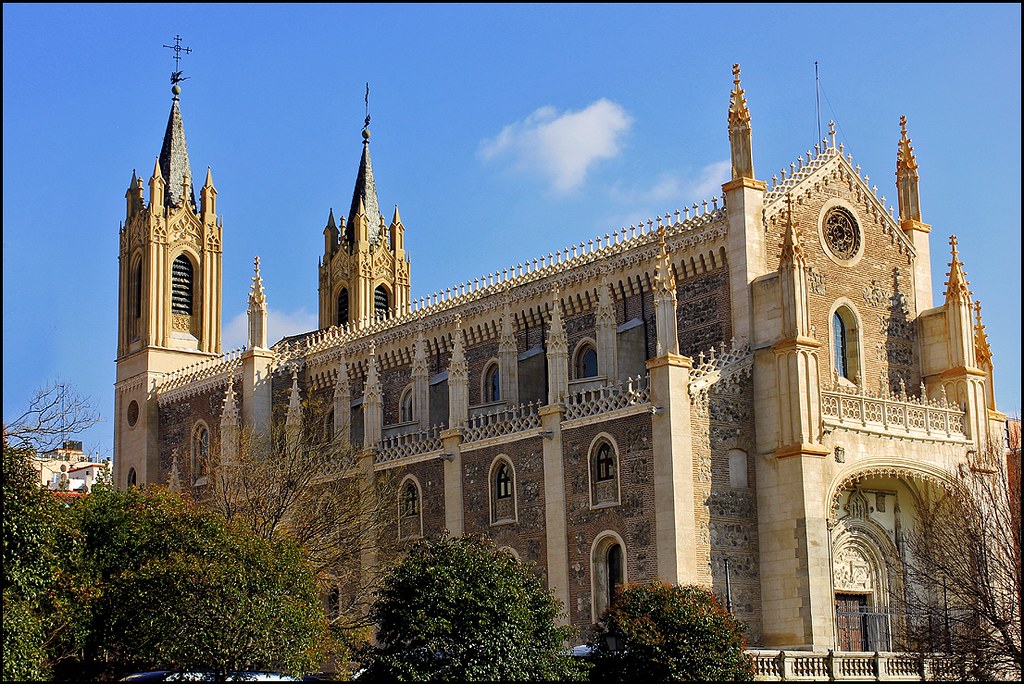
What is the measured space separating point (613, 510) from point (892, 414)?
886cm

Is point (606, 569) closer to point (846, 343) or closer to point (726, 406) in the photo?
point (726, 406)

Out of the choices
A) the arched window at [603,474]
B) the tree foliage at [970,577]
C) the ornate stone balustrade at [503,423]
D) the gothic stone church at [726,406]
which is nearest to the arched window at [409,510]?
the gothic stone church at [726,406]

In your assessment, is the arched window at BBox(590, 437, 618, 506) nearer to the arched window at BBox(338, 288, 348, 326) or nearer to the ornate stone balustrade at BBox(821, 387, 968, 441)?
the ornate stone balustrade at BBox(821, 387, 968, 441)

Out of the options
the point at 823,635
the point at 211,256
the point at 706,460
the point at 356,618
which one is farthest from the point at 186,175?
the point at 823,635

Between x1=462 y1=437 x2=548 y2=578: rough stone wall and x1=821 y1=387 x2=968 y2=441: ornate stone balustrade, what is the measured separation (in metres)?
8.87

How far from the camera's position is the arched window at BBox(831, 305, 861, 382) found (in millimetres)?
42906

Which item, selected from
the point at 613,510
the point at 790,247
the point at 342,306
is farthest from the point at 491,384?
the point at 342,306

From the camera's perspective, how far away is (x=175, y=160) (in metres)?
68.5

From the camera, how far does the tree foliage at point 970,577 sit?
108 ft

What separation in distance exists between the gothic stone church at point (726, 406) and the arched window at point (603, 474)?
69 mm

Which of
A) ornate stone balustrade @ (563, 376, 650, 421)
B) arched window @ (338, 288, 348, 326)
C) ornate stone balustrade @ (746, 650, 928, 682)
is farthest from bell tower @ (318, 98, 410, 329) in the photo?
ornate stone balustrade @ (746, 650, 928, 682)

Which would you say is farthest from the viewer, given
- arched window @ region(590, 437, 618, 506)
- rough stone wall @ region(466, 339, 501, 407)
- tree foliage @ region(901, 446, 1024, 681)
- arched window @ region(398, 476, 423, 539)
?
rough stone wall @ region(466, 339, 501, 407)

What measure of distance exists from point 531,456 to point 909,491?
1152 cm

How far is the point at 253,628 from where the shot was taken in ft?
95.1
